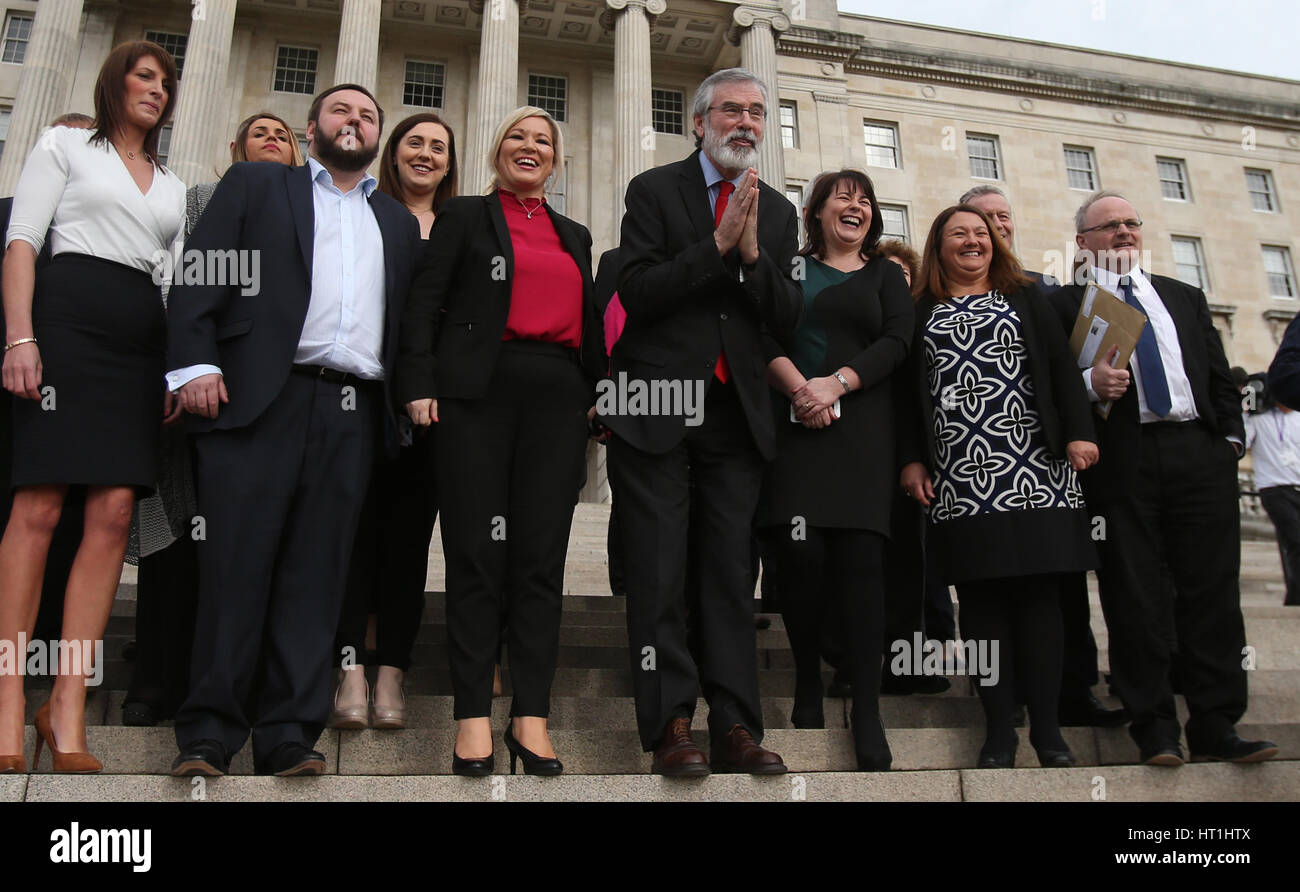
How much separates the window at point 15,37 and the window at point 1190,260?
116 feet

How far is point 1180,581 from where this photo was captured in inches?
179

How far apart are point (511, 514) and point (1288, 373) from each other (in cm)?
334

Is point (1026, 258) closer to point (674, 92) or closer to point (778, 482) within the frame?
point (674, 92)

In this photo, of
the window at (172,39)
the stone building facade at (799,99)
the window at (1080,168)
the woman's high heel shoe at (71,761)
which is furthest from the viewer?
the window at (1080,168)

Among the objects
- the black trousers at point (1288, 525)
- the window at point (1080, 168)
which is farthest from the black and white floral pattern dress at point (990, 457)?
the window at point (1080, 168)

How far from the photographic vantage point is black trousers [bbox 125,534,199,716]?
4340 mm

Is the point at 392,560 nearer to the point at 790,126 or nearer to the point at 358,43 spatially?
the point at 358,43

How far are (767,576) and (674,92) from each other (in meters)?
27.2

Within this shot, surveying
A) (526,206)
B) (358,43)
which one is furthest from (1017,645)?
(358,43)

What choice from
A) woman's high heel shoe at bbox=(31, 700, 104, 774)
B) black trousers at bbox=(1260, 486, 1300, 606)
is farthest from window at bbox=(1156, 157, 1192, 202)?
woman's high heel shoe at bbox=(31, 700, 104, 774)

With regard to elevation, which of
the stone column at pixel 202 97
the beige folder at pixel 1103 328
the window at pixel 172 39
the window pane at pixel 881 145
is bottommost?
the beige folder at pixel 1103 328

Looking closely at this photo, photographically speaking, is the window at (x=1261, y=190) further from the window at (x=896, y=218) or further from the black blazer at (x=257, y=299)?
the black blazer at (x=257, y=299)

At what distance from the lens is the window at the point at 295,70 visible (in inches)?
1104

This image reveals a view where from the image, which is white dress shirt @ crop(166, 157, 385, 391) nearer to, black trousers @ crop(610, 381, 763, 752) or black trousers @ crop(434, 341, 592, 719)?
black trousers @ crop(434, 341, 592, 719)
